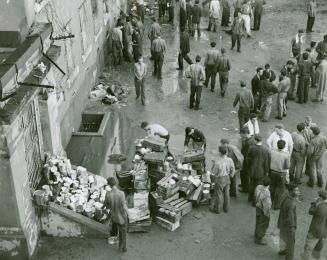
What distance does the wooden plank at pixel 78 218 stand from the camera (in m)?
14.3

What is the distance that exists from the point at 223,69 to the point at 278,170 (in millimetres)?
6748

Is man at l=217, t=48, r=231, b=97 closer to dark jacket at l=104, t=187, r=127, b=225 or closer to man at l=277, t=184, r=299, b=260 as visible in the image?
man at l=277, t=184, r=299, b=260

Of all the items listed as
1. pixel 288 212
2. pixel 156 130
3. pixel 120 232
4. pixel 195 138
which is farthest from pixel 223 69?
pixel 120 232

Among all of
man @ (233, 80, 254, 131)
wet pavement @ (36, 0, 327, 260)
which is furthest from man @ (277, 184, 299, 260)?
man @ (233, 80, 254, 131)

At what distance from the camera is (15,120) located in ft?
41.1

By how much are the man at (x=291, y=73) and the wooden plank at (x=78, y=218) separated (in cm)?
918

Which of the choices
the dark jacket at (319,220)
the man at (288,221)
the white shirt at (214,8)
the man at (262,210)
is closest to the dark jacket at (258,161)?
the man at (262,210)

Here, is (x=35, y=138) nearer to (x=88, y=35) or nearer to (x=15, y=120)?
(x=15, y=120)

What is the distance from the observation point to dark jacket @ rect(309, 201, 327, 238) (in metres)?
12.9

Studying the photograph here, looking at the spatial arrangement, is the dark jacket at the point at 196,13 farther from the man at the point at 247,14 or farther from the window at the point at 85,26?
the window at the point at 85,26

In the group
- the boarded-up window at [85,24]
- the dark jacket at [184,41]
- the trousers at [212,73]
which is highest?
the boarded-up window at [85,24]

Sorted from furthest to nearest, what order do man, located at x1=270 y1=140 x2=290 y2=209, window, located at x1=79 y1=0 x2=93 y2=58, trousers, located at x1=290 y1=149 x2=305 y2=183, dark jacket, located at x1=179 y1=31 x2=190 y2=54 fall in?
1. dark jacket, located at x1=179 y1=31 x2=190 y2=54
2. window, located at x1=79 y1=0 x2=93 y2=58
3. trousers, located at x1=290 y1=149 x2=305 y2=183
4. man, located at x1=270 y1=140 x2=290 y2=209

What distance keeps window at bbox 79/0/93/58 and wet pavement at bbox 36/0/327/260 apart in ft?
6.31

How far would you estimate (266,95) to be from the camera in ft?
64.2
